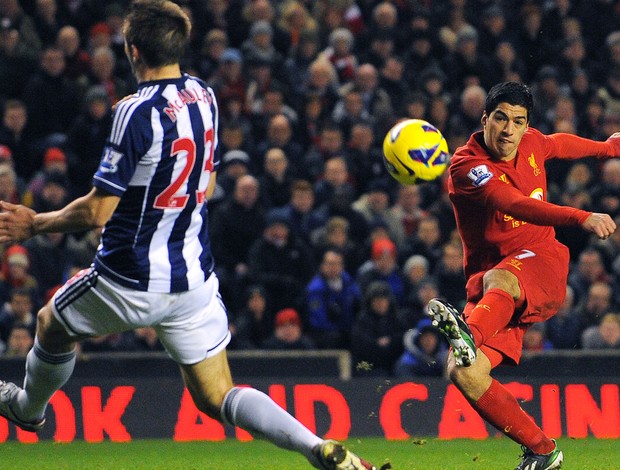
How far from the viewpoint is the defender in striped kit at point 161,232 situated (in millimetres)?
5388

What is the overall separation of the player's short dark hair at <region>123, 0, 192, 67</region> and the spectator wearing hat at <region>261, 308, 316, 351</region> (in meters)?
6.00

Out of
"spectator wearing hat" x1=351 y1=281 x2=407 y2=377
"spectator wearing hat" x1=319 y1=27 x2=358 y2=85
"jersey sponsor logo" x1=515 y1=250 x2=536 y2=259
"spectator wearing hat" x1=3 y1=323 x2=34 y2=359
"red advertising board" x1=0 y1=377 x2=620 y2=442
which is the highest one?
"spectator wearing hat" x1=319 y1=27 x2=358 y2=85

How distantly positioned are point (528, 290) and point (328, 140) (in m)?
6.37

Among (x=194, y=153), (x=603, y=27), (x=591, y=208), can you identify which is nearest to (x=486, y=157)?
(x=194, y=153)

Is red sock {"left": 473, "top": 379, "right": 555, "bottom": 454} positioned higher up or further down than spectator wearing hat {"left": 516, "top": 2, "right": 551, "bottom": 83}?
further down

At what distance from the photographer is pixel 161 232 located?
558 centimetres

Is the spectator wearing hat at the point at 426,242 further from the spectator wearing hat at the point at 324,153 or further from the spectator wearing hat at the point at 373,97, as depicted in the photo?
the spectator wearing hat at the point at 373,97

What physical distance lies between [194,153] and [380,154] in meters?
7.95

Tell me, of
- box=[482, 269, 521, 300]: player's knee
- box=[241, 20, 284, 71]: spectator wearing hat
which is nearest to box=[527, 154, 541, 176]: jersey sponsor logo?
box=[482, 269, 521, 300]: player's knee

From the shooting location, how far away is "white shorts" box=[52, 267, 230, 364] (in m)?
5.57

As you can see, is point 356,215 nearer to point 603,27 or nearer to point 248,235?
point 248,235

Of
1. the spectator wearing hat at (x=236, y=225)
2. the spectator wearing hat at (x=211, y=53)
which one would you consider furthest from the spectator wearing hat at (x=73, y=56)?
the spectator wearing hat at (x=236, y=225)

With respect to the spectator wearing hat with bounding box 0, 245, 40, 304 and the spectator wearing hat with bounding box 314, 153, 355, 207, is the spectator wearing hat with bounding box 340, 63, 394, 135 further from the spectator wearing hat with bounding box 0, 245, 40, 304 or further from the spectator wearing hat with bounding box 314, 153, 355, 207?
the spectator wearing hat with bounding box 0, 245, 40, 304

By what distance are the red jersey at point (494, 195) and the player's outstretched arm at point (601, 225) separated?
53cm
